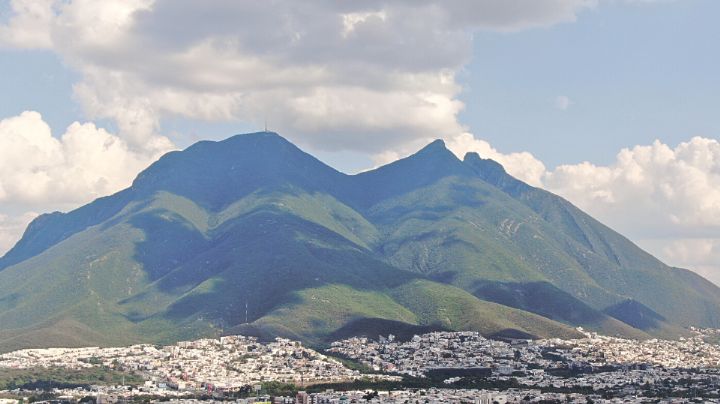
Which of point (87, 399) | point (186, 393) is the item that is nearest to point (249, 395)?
point (186, 393)

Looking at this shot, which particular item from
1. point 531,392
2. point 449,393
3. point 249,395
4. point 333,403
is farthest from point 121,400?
point 531,392

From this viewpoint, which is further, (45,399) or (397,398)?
(45,399)

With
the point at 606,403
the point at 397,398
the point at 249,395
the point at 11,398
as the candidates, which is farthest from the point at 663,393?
the point at 11,398

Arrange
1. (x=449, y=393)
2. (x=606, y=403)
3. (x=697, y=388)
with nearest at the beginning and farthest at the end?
(x=606, y=403) → (x=449, y=393) → (x=697, y=388)

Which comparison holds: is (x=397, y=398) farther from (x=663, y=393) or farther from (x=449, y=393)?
(x=663, y=393)

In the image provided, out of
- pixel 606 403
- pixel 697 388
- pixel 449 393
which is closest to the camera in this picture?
pixel 606 403

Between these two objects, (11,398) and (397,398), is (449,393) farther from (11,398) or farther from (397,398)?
(11,398)

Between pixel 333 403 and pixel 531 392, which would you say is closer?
pixel 333 403
